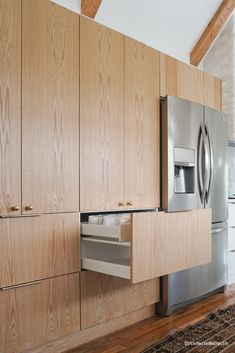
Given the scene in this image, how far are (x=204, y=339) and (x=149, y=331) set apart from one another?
0.41m

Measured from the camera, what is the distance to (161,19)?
4.05 metres

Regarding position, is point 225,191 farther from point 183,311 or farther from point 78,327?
point 78,327

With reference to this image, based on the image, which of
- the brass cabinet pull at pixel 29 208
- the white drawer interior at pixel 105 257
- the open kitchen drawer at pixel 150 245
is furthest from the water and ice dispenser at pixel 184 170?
the brass cabinet pull at pixel 29 208

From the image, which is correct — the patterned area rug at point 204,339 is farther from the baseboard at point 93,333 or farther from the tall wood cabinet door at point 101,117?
the tall wood cabinet door at point 101,117

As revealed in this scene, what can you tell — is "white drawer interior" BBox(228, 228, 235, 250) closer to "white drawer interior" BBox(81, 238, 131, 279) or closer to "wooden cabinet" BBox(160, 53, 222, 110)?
"wooden cabinet" BBox(160, 53, 222, 110)

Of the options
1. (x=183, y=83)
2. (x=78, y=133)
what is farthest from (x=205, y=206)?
(x=78, y=133)

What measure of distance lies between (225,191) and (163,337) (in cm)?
171

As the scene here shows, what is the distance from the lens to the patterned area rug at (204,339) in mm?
2211

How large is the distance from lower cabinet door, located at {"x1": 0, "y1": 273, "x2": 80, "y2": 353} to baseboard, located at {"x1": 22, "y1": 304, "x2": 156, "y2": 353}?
0.06 meters

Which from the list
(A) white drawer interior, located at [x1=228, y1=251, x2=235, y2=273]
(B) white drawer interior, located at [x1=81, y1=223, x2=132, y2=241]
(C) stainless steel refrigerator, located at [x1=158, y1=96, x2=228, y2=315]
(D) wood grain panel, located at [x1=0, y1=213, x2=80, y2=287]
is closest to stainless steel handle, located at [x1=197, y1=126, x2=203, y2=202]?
(C) stainless steel refrigerator, located at [x1=158, y1=96, x2=228, y2=315]

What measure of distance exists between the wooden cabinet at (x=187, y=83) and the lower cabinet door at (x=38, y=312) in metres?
1.81

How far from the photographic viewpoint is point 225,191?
3551mm

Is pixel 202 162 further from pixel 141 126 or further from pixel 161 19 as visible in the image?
pixel 161 19

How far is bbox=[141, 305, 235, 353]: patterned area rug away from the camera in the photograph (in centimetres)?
221
